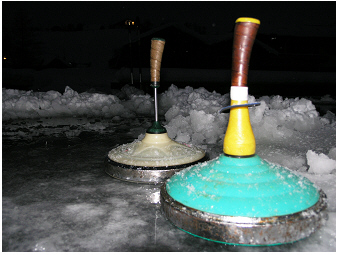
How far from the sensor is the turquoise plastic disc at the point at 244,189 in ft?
4.58

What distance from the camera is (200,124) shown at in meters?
4.04

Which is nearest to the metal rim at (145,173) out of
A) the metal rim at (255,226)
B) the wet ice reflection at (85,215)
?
the wet ice reflection at (85,215)

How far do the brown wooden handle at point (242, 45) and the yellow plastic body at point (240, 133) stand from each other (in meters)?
0.12

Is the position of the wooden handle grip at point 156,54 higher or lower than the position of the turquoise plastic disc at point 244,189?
higher

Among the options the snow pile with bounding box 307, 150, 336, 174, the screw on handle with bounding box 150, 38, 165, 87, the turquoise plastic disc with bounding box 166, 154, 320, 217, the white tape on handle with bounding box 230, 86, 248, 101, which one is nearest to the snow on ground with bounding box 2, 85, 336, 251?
the snow pile with bounding box 307, 150, 336, 174

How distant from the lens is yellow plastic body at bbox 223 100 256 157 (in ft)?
5.06

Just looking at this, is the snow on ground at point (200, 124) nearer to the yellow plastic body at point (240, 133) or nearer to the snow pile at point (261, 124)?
the snow pile at point (261, 124)

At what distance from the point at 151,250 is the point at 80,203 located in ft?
2.38

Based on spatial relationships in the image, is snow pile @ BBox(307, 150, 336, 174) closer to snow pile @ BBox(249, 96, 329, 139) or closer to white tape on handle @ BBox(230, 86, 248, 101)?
white tape on handle @ BBox(230, 86, 248, 101)

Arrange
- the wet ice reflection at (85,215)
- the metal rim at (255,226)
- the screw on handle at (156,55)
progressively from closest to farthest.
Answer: the metal rim at (255,226) < the wet ice reflection at (85,215) < the screw on handle at (156,55)

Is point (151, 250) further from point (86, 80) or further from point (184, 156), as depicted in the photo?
point (86, 80)

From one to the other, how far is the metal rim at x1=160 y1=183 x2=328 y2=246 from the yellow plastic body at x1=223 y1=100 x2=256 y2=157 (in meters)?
0.33

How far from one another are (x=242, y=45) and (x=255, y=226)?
789 mm

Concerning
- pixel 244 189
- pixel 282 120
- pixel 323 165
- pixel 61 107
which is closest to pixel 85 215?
pixel 244 189
